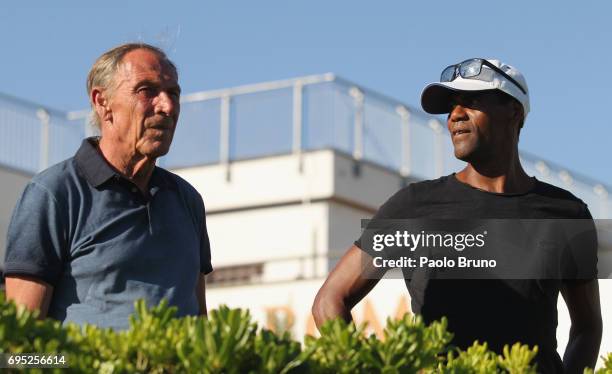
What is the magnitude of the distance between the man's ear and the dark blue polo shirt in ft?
0.45

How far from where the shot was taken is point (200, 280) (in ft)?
18.2

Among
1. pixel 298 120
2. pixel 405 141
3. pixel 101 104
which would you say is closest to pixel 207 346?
pixel 101 104

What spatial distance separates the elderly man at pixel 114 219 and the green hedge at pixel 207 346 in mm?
1045

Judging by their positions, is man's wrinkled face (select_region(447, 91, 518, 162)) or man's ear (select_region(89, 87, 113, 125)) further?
man's wrinkled face (select_region(447, 91, 518, 162))

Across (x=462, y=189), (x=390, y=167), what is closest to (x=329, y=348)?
(x=462, y=189)

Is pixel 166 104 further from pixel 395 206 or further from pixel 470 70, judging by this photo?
Result: pixel 470 70

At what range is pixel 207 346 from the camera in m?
3.62

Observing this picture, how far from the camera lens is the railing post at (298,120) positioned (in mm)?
27312

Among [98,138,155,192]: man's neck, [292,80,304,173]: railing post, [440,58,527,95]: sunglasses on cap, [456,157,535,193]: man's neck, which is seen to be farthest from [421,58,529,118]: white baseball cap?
[292,80,304,173]: railing post

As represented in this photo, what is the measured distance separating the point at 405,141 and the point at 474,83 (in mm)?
23032

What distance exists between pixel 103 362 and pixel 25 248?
131 centimetres

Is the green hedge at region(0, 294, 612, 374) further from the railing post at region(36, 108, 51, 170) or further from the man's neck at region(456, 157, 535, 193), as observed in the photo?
the railing post at region(36, 108, 51, 170)

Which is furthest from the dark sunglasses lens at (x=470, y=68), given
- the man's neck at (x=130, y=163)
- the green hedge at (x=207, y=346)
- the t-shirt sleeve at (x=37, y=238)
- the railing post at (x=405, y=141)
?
the railing post at (x=405, y=141)

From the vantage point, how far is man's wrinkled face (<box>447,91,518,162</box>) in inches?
223
